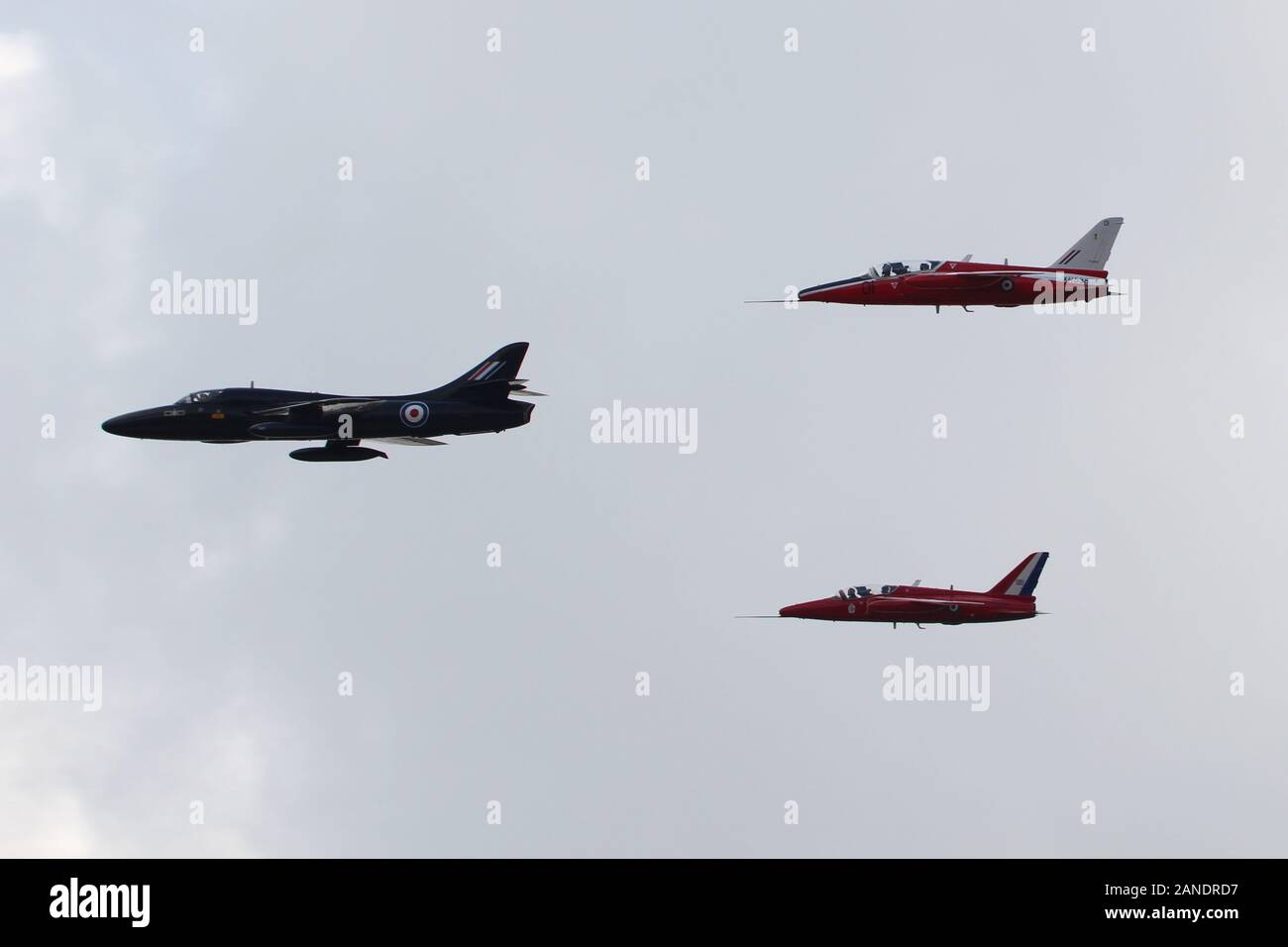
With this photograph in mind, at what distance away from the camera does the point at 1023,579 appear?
97750mm

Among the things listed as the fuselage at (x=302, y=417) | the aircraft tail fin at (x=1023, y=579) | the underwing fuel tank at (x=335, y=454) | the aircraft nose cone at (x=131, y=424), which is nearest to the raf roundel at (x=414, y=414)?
the fuselage at (x=302, y=417)

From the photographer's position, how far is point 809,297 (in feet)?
297

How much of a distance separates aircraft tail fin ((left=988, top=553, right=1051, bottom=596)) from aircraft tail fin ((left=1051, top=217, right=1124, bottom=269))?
14.0 meters

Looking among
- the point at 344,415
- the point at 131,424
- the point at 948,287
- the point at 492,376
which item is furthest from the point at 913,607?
the point at 131,424

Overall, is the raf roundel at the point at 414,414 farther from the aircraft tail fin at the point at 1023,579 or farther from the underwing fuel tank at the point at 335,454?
the aircraft tail fin at the point at 1023,579

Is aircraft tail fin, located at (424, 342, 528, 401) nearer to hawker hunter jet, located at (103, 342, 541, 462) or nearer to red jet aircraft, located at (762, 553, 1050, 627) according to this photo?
hawker hunter jet, located at (103, 342, 541, 462)

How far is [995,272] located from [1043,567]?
50.9ft

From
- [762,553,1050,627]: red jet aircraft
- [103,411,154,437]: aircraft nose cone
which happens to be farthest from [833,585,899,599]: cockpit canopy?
[103,411,154,437]: aircraft nose cone

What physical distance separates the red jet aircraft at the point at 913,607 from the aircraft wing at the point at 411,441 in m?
17.4

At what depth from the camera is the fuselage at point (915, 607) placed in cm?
9462
